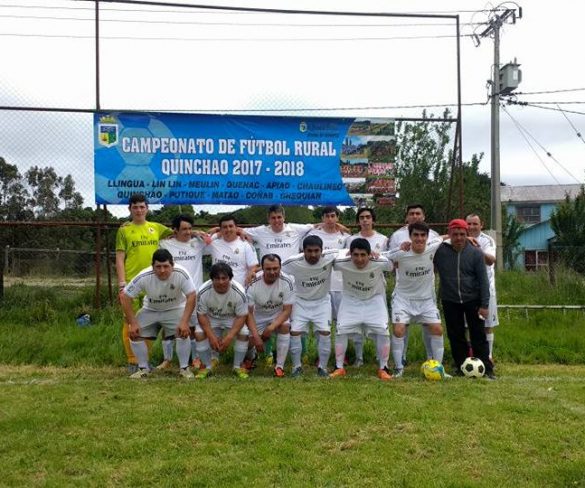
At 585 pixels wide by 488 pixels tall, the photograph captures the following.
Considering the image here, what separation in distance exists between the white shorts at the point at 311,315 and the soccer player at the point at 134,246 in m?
1.79

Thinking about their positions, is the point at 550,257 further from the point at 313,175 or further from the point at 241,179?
the point at 241,179

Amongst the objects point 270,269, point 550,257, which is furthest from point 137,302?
point 550,257

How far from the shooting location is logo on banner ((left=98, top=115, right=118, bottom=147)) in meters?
8.52

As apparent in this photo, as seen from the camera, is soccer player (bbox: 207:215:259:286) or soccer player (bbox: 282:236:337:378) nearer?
soccer player (bbox: 282:236:337:378)

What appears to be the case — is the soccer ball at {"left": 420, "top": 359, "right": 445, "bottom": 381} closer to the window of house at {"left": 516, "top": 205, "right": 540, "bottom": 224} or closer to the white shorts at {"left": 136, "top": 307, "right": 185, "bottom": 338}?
the white shorts at {"left": 136, "top": 307, "right": 185, "bottom": 338}

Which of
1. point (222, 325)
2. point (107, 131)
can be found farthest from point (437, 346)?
point (107, 131)

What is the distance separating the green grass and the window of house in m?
42.7

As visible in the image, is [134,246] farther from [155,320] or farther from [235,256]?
[235,256]

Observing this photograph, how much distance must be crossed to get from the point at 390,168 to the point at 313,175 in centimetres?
123

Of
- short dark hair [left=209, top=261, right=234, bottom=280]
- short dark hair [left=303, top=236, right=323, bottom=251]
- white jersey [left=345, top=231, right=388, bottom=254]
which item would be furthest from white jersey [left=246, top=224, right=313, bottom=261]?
short dark hair [left=209, top=261, right=234, bottom=280]

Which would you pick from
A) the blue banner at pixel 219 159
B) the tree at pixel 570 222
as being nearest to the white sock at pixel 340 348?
the blue banner at pixel 219 159

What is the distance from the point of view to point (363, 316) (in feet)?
21.4

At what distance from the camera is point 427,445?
403 centimetres

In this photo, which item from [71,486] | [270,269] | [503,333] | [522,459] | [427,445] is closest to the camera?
[71,486]
